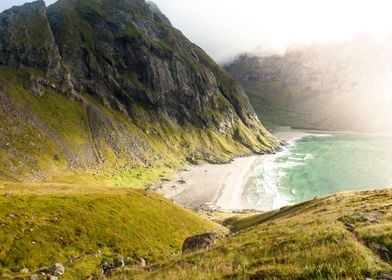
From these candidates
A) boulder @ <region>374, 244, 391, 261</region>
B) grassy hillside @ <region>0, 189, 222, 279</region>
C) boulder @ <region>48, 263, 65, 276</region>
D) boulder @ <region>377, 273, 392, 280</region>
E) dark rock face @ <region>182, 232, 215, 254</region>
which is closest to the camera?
boulder @ <region>377, 273, 392, 280</region>

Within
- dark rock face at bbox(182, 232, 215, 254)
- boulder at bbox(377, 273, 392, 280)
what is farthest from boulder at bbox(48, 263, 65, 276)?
boulder at bbox(377, 273, 392, 280)

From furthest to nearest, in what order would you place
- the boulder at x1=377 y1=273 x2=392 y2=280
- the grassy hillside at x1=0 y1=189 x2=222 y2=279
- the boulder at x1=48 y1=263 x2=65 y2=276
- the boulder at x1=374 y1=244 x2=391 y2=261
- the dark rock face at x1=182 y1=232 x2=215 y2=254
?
1. the grassy hillside at x1=0 y1=189 x2=222 y2=279
2. the dark rock face at x1=182 y1=232 x2=215 y2=254
3. the boulder at x1=48 y1=263 x2=65 y2=276
4. the boulder at x1=374 y1=244 x2=391 y2=261
5. the boulder at x1=377 y1=273 x2=392 y2=280

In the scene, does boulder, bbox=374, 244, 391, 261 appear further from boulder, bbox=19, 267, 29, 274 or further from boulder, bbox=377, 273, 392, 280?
boulder, bbox=19, 267, 29, 274

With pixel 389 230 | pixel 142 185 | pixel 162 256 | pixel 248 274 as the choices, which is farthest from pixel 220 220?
pixel 248 274

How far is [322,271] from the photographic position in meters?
15.1

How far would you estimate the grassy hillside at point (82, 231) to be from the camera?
46.3m

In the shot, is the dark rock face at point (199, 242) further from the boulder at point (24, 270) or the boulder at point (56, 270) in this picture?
the boulder at point (24, 270)

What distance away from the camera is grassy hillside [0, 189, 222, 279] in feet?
152

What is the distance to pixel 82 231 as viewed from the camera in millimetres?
55375

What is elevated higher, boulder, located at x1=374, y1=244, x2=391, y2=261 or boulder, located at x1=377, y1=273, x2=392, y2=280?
boulder, located at x1=377, y1=273, x2=392, y2=280

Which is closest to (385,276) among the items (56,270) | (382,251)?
(382,251)

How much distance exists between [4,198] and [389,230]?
52916 millimetres

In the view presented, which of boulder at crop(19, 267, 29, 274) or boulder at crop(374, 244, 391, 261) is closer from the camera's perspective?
boulder at crop(374, 244, 391, 261)

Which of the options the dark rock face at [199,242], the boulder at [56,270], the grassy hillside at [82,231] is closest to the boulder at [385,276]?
the dark rock face at [199,242]
